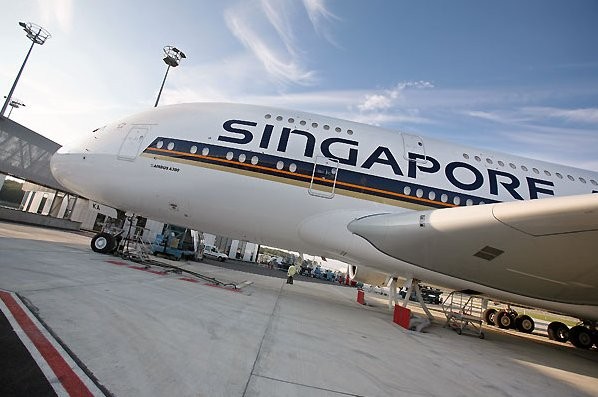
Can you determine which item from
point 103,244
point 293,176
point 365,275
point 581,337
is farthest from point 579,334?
point 103,244

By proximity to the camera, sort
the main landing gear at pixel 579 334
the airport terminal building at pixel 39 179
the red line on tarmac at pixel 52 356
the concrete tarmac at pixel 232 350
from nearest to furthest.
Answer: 1. the red line on tarmac at pixel 52 356
2. the concrete tarmac at pixel 232 350
3. the main landing gear at pixel 579 334
4. the airport terminal building at pixel 39 179

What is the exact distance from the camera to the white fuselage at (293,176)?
8.42 meters

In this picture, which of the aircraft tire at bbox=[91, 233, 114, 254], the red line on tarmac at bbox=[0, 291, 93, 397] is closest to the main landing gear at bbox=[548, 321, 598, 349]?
the red line on tarmac at bbox=[0, 291, 93, 397]

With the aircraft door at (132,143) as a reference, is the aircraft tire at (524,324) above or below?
below

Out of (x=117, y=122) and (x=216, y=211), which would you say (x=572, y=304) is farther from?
(x=117, y=122)

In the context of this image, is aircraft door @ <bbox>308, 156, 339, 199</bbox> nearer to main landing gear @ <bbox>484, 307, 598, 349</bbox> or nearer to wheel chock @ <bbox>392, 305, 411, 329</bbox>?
wheel chock @ <bbox>392, 305, 411, 329</bbox>

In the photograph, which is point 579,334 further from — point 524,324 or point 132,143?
point 132,143

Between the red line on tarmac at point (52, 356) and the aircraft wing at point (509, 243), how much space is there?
606cm

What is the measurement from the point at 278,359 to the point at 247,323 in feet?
5.30

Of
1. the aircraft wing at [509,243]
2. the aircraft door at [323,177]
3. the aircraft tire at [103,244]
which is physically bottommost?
the aircraft tire at [103,244]

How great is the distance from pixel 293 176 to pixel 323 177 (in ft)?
2.68

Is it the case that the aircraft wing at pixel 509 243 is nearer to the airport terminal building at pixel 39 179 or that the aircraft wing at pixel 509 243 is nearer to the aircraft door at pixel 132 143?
the aircraft door at pixel 132 143

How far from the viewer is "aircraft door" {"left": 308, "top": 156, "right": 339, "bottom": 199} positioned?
844 centimetres

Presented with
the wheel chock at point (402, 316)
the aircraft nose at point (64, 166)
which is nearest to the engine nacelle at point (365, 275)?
the wheel chock at point (402, 316)
